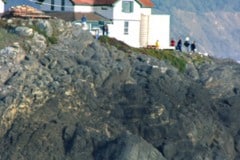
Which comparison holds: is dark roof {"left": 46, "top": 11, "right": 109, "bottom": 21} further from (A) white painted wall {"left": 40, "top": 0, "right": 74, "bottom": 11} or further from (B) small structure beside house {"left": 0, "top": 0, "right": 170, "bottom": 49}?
(A) white painted wall {"left": 40, "top": 0, "right": 74, "bottom": 11}

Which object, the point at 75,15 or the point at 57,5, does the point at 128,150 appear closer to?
the point at 75,15

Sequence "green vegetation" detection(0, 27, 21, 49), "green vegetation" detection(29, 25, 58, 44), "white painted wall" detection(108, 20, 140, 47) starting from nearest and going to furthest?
"green vegetation" detection(0, 27, 21, 49), "green vegetation" detection(29, 25, 58, 44), "white painted wall" detection(108, 20, 140, 47)

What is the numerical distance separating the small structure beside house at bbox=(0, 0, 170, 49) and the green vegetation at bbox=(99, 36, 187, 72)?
204 centimetres

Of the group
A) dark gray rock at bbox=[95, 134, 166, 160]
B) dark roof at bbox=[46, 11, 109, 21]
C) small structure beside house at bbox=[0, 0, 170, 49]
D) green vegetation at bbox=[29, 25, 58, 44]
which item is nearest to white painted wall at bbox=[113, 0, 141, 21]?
small structure beside house at bbox=[0, 0, 170, 49]

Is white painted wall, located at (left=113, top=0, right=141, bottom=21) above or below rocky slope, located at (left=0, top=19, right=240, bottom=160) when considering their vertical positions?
above

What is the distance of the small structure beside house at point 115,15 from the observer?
93188mm

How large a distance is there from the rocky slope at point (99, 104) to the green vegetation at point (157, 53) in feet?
1.83

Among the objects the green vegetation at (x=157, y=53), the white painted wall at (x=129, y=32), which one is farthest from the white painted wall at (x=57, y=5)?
the green vegetation at (x=157, y=53)

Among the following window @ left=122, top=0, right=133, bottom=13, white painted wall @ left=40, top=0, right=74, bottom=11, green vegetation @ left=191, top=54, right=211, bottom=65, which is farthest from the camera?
window @ left=122, top=0, right=133, bottom=13

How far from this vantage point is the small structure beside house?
93188mm

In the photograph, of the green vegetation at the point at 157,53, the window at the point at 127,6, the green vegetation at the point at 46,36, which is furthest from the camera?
the window at the point at 127,6

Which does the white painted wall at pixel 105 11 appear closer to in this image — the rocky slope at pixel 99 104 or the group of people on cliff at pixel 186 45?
the group of people on cliff at pixel 186 45

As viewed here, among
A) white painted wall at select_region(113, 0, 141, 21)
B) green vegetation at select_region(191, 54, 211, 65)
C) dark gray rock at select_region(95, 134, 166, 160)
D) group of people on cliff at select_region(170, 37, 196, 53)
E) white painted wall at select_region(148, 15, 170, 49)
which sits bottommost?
dark gray rock at select_region(95, 134, 166, 160)

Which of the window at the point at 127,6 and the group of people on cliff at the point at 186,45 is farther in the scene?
the group of people on cliff at the point at 186,45
